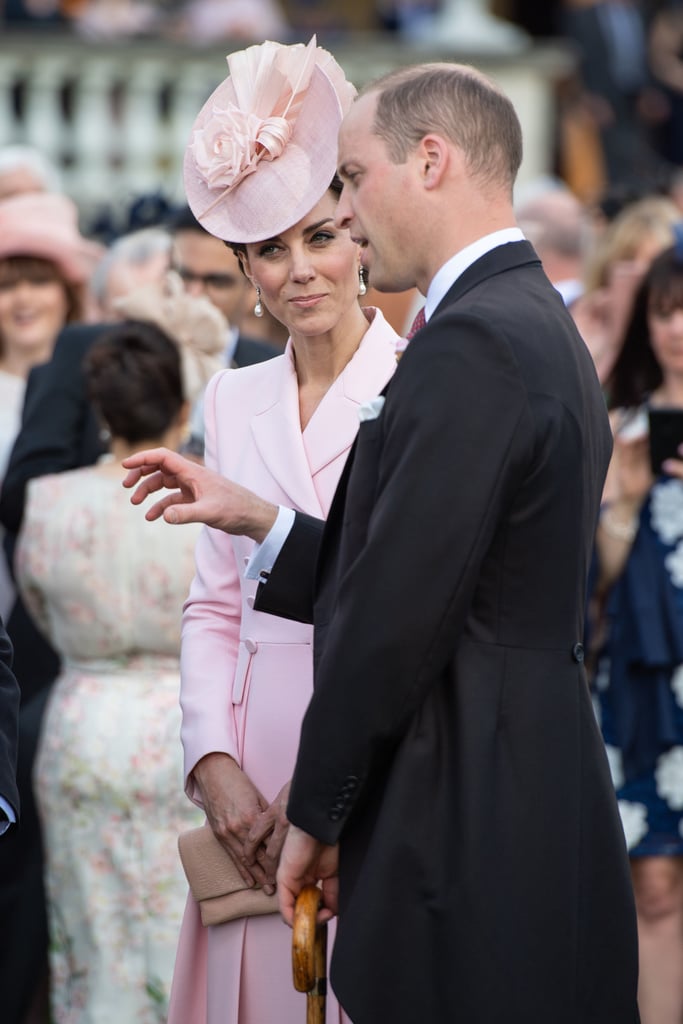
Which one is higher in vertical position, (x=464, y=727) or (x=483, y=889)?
(x=464, y=727)

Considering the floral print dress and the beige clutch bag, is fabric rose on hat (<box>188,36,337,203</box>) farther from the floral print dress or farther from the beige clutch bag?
the floral print dress

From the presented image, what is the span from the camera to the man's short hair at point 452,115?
8.59ft

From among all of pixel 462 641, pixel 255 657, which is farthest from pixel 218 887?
pixel 462 641

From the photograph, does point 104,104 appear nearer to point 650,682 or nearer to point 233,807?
point 650,682

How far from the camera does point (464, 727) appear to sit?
8.42 feet

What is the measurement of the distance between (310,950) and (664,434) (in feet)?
7.59

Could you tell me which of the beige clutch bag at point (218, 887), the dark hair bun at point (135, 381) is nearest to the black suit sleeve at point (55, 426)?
the dark hair bun at point (135, 381)

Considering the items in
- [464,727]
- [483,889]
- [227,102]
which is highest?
[227,102]

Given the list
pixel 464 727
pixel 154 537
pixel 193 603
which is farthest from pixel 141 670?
pixel 464 727

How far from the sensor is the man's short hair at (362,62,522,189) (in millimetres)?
2617

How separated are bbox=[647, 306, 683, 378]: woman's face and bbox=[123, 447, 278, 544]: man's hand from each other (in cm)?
218

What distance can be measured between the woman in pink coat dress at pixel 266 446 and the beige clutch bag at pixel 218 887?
0.12ft

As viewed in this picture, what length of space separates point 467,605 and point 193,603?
0.95m

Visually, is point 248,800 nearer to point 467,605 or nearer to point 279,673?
point 279,673
